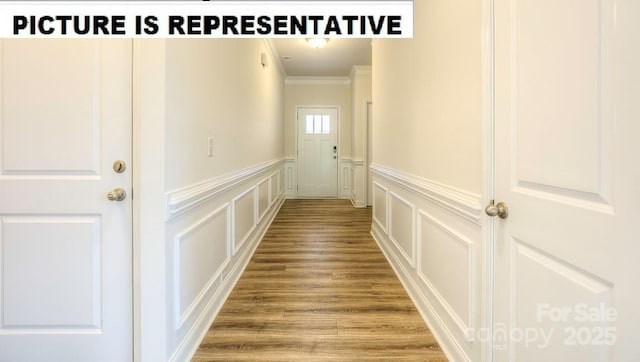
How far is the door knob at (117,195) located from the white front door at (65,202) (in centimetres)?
2

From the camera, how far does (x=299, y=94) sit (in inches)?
282

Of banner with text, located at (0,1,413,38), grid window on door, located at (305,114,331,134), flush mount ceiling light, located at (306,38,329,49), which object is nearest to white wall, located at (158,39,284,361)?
banner with text, located at (0,1,413,38)

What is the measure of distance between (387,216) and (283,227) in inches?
69.1

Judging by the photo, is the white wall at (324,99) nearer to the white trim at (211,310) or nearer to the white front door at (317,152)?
the white front door at (317,152)

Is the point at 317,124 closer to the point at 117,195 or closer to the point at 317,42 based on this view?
the point at 317,42

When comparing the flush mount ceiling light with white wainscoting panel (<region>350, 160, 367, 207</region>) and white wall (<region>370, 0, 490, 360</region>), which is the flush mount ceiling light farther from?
white wainscoting panel (<region>350, 160, 367, 207</region>)

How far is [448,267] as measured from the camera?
5.67 ft

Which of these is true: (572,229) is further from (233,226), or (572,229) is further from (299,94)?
(299,94)

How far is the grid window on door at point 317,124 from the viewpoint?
7230 millimetres

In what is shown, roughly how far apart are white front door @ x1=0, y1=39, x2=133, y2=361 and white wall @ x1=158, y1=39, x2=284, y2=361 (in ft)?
0.61

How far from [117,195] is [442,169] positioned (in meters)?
1.58

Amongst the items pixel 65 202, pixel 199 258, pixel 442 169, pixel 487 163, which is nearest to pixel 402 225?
pixel 442 169

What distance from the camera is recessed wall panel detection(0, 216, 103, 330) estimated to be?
149 centimetres

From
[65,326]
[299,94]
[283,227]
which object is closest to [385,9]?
[65,326]
